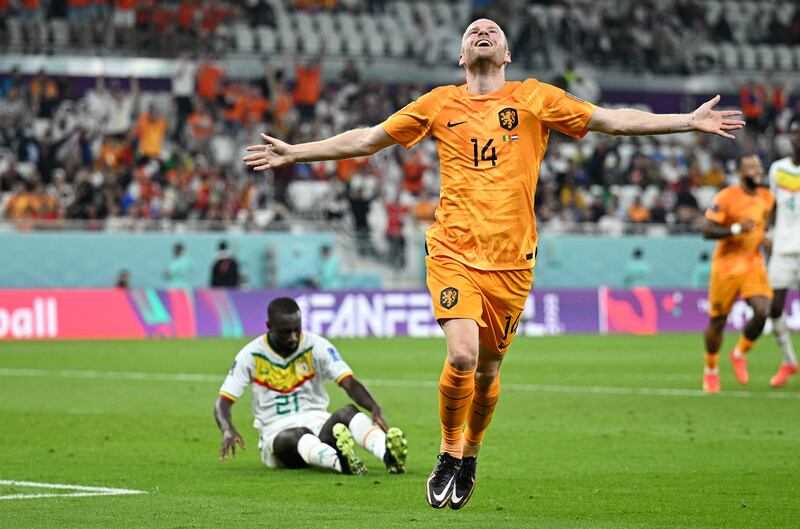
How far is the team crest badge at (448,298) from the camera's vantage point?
7887 mm

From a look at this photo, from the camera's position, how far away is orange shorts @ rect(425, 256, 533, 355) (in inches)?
311

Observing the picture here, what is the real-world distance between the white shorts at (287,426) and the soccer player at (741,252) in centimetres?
668

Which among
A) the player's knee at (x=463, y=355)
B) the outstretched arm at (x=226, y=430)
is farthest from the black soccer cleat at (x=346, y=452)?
the player's knee at (x=463, y=355)

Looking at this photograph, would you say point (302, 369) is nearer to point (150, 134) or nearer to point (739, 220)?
point (739, 220)

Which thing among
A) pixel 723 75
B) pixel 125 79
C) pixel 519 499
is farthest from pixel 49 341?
pixel 723 75

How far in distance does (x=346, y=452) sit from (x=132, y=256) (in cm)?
1973

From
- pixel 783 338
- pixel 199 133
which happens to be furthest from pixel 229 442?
pixel 199 133

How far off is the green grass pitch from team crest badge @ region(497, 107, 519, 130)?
2.20 m

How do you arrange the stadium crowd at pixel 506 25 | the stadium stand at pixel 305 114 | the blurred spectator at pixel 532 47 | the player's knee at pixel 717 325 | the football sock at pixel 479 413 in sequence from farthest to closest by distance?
the blurred spectator at pixel 532 47, the stadium crowd at pixel 506 25, the stadium stand at pixel 305 114, the player's knee at pixel 717 325, the football sock at pixel 479 413

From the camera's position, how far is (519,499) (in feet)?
29.1

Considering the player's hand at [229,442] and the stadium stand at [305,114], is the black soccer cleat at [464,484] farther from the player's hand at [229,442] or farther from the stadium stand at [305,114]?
the stadium stand at [305,114]

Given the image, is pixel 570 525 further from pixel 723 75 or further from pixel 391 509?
pixel 723 75

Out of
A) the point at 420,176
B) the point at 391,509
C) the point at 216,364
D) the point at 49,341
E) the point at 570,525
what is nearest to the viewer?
the point at 570,525

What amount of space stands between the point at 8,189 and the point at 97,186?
1762 millimetres
